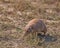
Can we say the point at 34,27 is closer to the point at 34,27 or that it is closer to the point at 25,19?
the point at 34,27

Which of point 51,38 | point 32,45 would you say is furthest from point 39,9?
point 32,45

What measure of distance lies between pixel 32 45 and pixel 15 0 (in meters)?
3.74

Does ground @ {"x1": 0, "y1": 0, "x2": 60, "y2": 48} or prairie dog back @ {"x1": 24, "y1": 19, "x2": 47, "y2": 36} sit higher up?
prairie dog back @ {"x1": 24, "y1": 19, "x2": 47, "y2": 36}

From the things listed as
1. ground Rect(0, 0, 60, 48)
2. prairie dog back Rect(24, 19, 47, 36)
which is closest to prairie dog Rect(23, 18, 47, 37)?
prairie dog back Rect(24, 19, 47, 36)

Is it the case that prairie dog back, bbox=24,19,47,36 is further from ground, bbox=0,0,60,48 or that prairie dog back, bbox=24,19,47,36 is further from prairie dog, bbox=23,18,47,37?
ground, bbox=0,0,60,48

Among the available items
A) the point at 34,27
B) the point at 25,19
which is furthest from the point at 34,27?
the point at 25,19

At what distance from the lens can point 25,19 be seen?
9477 mm

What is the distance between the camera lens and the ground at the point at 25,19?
7555 mm

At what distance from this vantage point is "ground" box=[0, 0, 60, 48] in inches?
297

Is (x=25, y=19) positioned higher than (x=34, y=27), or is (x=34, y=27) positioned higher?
(x=34, y=27)

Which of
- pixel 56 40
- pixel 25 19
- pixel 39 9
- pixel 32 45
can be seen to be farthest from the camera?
pixel 39 9

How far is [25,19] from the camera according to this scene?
9.48 meters

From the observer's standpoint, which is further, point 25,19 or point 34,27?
point 25,19

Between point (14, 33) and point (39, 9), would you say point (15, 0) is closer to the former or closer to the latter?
point (39, 9)
